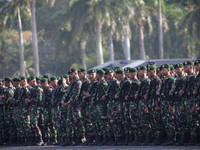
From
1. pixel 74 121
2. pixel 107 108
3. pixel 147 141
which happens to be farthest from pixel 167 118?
pixel 74 121

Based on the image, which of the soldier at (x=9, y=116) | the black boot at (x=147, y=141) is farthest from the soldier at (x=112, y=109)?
the soldier at (x=9, y=116)

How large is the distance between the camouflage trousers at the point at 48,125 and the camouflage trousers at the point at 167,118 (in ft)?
11.4

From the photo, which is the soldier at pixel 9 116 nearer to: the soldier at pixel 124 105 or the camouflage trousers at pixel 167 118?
the soldier at pixel 124 105

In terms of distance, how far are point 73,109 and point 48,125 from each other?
1131 millimetres

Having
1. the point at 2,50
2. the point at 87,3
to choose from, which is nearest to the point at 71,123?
the point at 87,3

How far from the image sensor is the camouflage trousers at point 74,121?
37.1ft

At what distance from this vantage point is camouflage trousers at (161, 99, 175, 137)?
9.93 meters

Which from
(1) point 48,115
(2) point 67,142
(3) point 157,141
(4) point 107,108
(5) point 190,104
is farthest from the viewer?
(1) point 48,115

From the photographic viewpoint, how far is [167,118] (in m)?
9.97

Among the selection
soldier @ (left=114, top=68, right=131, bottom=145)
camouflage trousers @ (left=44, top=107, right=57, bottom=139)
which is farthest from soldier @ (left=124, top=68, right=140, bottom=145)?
camouflage trousers @ (left=44, top=107, right=57, bottom=139)

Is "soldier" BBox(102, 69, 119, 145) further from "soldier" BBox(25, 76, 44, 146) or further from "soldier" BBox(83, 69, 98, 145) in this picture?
"soldier" BBox(25, 76, 44, 146)

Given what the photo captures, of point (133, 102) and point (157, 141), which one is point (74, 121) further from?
point (157, 141)

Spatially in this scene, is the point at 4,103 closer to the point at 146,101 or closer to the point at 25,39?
the point at 146,101

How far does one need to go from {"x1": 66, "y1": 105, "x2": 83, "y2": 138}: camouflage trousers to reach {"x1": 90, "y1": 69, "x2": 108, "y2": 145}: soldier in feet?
1.50
